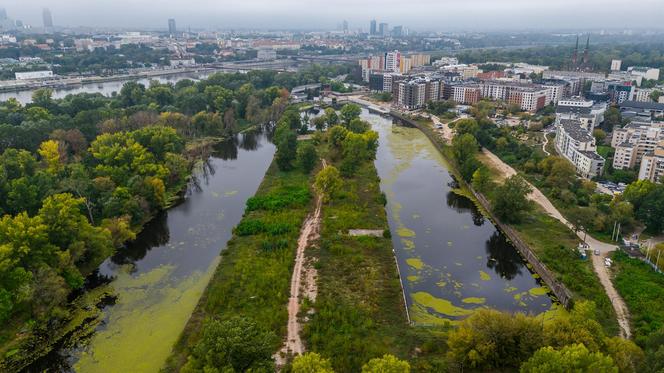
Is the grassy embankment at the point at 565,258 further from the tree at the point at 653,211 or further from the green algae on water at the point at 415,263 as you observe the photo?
the green algae on water at the point at 415,263

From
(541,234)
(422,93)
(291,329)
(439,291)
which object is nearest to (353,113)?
(422,93)

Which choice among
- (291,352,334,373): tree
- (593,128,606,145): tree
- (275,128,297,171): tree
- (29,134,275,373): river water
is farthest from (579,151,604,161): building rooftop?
(291,352,334,373): tree

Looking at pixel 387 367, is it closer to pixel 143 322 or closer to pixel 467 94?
pixel 143 322

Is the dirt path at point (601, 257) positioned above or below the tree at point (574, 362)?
below

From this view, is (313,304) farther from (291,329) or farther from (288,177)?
(288,177)

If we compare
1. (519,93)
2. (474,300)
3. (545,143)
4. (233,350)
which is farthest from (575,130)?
(233,350)

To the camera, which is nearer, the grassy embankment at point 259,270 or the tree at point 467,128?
the grassy embankment at point 259,270

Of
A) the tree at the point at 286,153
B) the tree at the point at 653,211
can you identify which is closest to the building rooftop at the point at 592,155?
the tree at the point at 653,211
